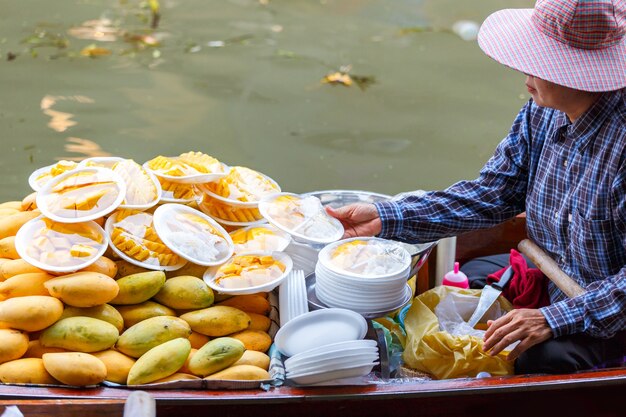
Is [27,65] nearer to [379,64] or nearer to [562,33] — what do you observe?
[379,64]

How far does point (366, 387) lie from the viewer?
1936mm

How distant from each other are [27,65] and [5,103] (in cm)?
69

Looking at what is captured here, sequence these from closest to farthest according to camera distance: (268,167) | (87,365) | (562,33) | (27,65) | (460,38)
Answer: (87,365)
(562,33)
(268,167)
(27,65)
(460,38)

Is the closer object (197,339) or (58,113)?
(197,339)

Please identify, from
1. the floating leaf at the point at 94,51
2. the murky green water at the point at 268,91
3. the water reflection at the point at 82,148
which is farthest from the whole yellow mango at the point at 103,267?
the floating leaf at the point at 94,51

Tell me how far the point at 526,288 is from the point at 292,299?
794mm

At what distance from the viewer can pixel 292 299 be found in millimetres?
2193

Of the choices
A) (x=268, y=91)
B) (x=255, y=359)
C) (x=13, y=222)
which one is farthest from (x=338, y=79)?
(x=255, y=359)

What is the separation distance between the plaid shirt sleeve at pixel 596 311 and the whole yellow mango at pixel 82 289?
1.14m

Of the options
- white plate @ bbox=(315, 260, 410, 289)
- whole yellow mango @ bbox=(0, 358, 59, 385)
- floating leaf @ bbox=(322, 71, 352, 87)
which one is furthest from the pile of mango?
floating leaf @ bbox=(322, 71, 352, 87)

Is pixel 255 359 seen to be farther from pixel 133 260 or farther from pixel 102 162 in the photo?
pixel 102 162

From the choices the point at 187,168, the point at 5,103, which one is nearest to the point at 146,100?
the point at 5,103

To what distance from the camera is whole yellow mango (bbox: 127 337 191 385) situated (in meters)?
1.86

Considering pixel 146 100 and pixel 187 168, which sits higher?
pixel 187 168
